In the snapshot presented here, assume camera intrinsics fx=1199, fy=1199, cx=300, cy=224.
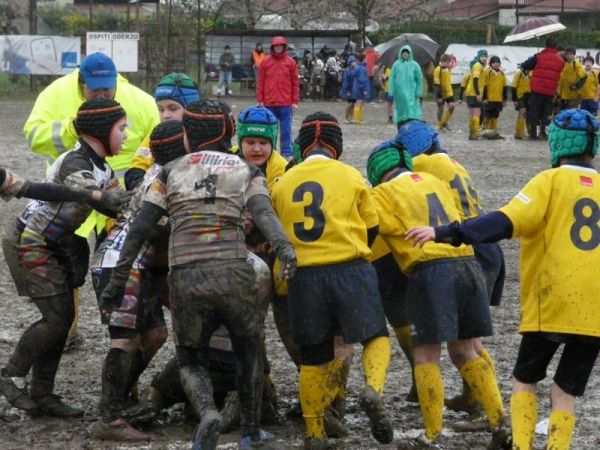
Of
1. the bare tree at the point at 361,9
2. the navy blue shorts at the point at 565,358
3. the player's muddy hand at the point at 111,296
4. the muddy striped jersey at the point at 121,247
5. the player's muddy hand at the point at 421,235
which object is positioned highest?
the bare tree at the point at 361,9

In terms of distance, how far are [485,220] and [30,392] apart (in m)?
2.85

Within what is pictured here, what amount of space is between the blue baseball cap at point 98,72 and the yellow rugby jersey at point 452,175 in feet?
6.77

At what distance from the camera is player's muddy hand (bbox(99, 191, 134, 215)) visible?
6.14 m

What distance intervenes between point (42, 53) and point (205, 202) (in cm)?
3354

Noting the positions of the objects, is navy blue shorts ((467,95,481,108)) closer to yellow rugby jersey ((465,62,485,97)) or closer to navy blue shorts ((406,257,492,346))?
yellow rugby jersey ((465,62,485,97))

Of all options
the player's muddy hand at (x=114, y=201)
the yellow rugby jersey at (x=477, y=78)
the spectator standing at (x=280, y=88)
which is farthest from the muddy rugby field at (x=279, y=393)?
the yellow rugby jersey at (x=477, y=78)

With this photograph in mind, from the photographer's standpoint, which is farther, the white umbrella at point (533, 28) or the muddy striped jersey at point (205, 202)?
the white umbrella at point (533, 28)

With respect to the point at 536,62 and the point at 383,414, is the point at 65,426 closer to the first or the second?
the point at 383,414

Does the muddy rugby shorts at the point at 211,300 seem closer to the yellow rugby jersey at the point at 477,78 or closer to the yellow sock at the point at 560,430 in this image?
the yellow sock at the point at 560,430

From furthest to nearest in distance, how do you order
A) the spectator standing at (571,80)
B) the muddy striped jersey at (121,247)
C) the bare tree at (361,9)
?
the bare tree at (361,9), the spectator standing at (571,80), the muddy striped jersey at (121,247)

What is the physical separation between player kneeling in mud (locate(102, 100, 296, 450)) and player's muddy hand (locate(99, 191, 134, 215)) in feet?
1.08

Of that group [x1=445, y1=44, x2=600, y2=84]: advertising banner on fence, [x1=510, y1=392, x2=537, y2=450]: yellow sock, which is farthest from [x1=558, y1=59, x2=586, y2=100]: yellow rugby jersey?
[x1=510, y1=392, x2=537, y2=450]: yellow sock

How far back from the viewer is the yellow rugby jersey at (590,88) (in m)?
25.0

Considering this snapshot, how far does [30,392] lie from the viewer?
22.2 feet
